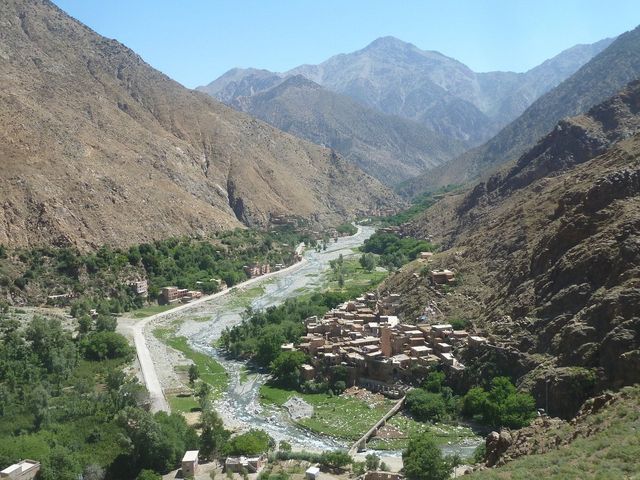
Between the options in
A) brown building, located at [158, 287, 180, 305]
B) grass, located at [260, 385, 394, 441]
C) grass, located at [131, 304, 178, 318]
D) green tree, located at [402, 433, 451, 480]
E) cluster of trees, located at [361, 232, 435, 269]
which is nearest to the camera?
green tree, located at [402, 433, 451, 480]

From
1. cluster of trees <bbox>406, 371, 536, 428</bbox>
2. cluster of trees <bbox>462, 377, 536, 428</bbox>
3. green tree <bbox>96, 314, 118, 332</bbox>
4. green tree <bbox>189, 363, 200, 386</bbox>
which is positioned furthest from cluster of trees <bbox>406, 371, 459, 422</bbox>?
green tree <bbox>96, 314, 118, 332</bbox>

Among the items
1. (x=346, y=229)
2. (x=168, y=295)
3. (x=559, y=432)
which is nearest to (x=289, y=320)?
(x=168, y=295)

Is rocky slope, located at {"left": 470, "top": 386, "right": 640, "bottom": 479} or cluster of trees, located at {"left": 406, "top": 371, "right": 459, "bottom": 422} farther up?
rocky slope, located at {"left": 470, "top": 386, "right": 640, "bottom": 479}

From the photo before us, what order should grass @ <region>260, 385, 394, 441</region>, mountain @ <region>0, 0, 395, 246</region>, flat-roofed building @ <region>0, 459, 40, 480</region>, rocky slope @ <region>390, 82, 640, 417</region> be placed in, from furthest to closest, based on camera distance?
mountain @ <region>0, 0, 395, 246</region> < grass @ <region>260, 385, 394, 441</region> < rocky slope @ <region>390, 82, 640, 417</region> < flat-roofed building @ <region>0, 459, 40, 480</region>

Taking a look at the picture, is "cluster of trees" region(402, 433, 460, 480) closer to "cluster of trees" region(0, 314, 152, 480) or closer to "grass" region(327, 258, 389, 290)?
"cluster of trees" region(0, 314, 152, 480)

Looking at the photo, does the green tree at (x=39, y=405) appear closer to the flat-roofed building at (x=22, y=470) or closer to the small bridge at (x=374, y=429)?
the flat-roofed building at (x=22, y=470)

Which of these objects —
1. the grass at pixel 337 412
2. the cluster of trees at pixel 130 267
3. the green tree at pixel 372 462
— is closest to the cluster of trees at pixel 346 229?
the cluster of trees at pixel 130 267
